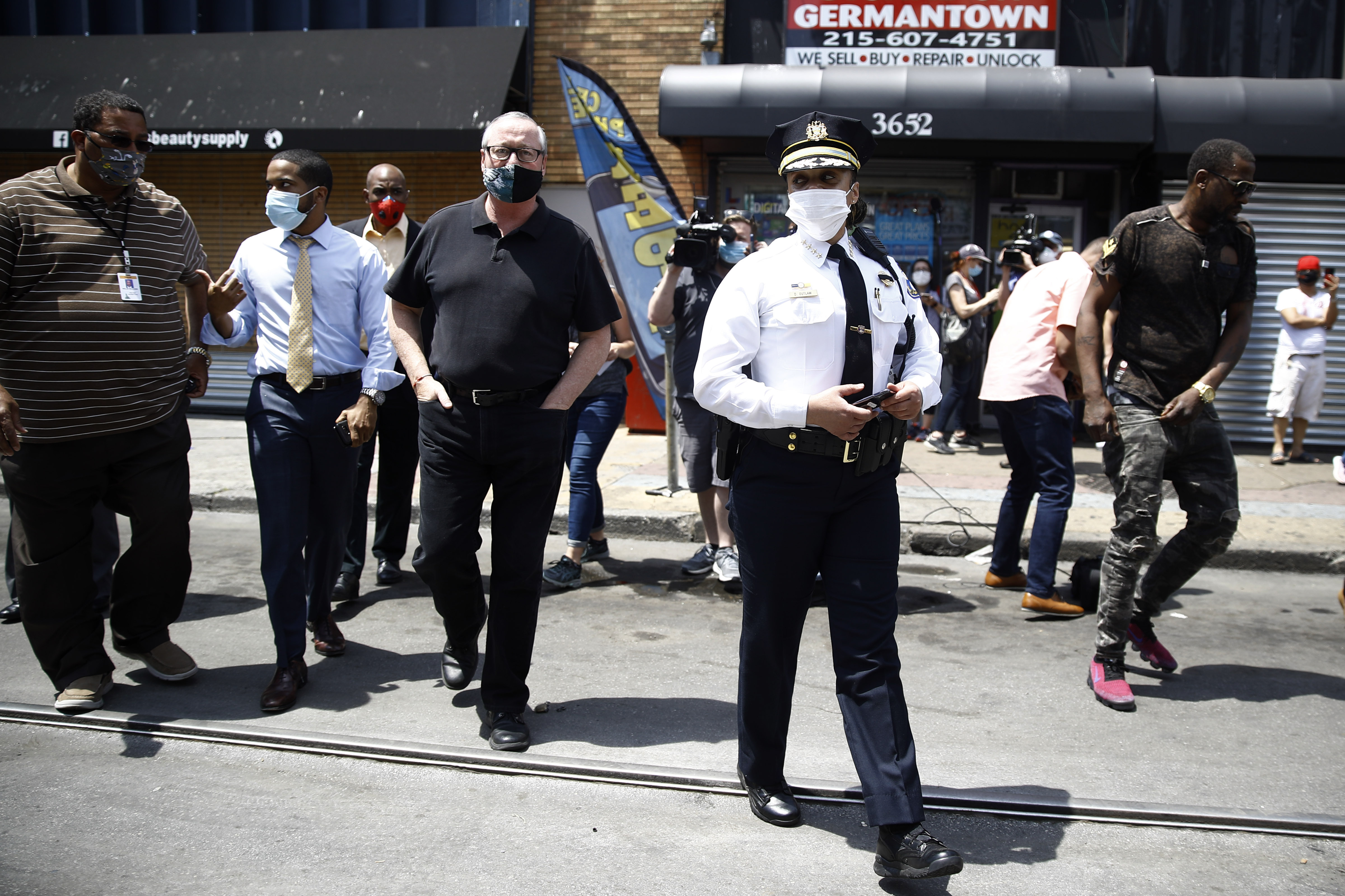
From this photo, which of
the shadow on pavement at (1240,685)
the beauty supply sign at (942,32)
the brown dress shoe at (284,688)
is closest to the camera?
the brown dress shoe at (284,688)

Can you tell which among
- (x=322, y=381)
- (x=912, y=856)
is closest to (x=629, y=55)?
(x=322, y=381)

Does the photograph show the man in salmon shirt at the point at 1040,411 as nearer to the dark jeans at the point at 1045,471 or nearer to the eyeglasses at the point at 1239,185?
the dark jeans at the point at 1045,471

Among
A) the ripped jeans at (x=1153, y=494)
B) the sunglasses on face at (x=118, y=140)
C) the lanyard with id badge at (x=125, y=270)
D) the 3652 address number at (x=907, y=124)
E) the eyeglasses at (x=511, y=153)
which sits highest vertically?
the 3652 address number at (x=907, y=124)

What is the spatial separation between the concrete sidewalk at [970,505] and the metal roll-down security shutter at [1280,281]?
69 centimetres

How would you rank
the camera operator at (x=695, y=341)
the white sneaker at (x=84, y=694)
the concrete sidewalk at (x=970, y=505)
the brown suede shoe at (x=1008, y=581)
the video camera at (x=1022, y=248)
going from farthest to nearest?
the video camera at (x=1022, y=248) → the concrete sidewalk at (x=970, y=505) → the brown suede shoe at (x=1008, y=581) → the camera operator at (x=695, y=341) → the white sneaker at (x=84, y=694)

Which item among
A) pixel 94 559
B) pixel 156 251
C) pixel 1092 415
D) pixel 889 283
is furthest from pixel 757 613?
pixel 94 559

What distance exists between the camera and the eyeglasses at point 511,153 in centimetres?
365

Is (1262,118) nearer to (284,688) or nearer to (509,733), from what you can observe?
(509,733)

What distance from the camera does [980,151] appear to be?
35.0 feet

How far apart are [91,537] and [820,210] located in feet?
10.7

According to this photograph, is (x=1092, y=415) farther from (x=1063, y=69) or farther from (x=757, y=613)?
(x=1063, y=69)

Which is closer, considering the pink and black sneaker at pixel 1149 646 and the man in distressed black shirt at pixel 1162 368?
the man in distressed black shirt at pixel 1162 368

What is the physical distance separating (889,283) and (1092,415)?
1611mm

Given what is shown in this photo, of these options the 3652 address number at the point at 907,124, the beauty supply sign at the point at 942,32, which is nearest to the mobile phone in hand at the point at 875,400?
the 3652 address number at the point at 907,124
